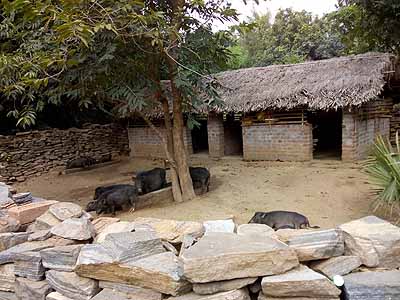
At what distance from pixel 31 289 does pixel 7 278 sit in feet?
1.22

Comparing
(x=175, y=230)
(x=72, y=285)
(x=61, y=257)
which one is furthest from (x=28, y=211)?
(x=175, y=230)

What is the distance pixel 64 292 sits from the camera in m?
2.46

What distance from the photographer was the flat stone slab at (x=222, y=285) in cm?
200

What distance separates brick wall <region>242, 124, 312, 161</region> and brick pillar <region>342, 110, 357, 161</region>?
1.00m

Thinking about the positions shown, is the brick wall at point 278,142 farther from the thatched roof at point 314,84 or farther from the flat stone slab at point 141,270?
the flat stone slab at point 141,270

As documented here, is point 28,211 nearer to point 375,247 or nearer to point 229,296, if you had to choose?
point 229,296

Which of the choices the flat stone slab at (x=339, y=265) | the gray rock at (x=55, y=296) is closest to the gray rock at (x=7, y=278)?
the gray rock at (x=55, y=296)

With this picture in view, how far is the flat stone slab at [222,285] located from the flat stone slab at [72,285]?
30.9 inches

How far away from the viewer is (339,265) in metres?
2.04

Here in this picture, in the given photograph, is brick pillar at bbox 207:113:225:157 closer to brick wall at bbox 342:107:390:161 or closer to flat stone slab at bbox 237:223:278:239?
brick wall at bbox 342:107:390:161

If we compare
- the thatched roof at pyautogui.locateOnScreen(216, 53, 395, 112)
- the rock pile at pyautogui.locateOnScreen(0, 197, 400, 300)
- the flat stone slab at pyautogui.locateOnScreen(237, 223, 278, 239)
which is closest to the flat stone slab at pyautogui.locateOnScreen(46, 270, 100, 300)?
the rock pile at pyautogui.locateOnScreen(0, 197, 400, 300)

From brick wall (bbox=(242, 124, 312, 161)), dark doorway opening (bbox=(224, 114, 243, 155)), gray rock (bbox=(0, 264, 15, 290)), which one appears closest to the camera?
gray rock (bbox=(0, 264, 15, 290))

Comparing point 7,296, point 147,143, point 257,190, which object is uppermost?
point 147,143

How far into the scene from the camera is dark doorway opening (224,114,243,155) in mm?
13391
